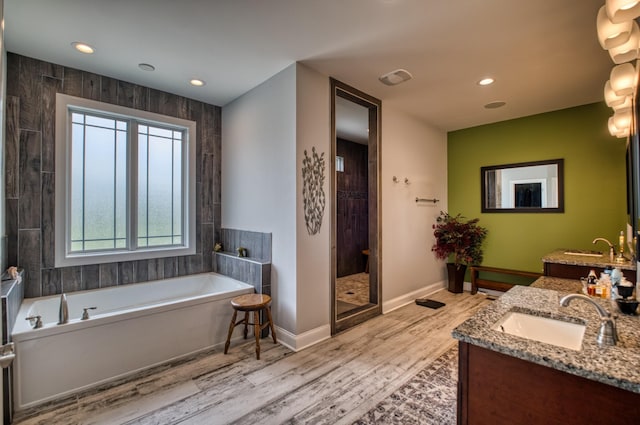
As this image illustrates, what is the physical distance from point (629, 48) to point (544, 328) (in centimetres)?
150

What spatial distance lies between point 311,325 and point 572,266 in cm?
265

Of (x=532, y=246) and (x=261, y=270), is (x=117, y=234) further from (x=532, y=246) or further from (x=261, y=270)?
(x=532, y=246)

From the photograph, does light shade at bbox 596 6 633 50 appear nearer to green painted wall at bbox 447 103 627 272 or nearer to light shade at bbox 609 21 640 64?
light shade at bbox 609 21 640 64

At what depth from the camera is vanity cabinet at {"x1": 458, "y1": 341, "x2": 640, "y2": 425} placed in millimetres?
957

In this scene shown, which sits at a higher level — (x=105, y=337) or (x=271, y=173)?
(x=271, y=173)

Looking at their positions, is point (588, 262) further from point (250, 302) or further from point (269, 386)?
point (250, 302)

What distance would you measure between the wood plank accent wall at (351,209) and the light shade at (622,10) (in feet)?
15.0

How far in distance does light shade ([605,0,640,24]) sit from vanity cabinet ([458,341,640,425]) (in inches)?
58.8

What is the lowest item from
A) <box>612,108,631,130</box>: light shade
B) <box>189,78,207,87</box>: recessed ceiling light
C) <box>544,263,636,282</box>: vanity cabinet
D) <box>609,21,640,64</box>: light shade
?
<box>544,263,636,282</box>: vanity cabinet

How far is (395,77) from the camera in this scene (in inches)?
123

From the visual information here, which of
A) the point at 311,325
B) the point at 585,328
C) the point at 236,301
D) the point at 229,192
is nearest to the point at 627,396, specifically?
the point at 585,328

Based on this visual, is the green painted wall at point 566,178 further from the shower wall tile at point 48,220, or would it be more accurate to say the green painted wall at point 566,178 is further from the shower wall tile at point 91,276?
the shower wall tile at point 48,220

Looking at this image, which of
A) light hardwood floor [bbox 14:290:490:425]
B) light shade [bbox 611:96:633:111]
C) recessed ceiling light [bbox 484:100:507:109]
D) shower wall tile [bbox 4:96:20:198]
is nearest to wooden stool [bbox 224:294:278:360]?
light hardwood floor [bbox 14:290:490:425]

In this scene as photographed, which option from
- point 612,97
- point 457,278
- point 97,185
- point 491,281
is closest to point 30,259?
point 97,185
